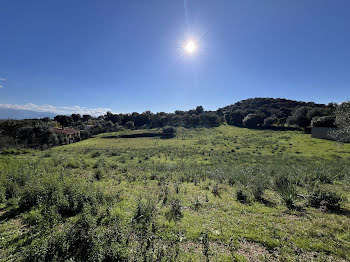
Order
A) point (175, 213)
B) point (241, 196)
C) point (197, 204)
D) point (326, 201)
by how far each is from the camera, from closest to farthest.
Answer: point (175, 213)
point (326, 201)
point (197, 204)
point (241, 196)

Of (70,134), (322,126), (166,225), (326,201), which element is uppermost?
(322,126)

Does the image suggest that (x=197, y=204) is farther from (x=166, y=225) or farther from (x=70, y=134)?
(x=70, y=134)

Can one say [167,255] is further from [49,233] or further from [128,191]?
[128,191]

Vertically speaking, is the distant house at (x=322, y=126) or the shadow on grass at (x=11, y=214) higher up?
the distant house at (x=322, y=126)

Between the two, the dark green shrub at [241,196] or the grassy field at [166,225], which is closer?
the grassy field at [166,225]

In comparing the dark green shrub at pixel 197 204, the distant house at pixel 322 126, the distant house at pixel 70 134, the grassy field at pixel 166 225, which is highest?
the distant house at pixel 322 126

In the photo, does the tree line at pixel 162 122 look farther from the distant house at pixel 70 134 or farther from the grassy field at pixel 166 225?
the grassy field at pixel 166 225

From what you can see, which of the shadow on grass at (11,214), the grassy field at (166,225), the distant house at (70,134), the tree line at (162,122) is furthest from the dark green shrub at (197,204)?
the distant house at (70,134)

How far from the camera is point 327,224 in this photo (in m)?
5.42

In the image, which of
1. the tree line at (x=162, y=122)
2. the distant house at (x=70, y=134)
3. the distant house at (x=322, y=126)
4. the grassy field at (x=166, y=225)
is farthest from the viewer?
the distant house at (x=70, y=134)

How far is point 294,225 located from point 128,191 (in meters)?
8.19

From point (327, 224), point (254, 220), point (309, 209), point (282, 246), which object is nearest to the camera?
point (282, 246)

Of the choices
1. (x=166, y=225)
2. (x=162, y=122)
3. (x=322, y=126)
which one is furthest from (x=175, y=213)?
(x=162, y=122)

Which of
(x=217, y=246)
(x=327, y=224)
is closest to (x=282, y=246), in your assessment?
(x=217, y=246)
